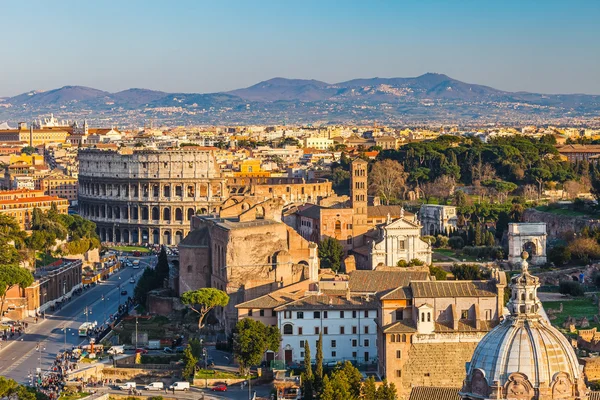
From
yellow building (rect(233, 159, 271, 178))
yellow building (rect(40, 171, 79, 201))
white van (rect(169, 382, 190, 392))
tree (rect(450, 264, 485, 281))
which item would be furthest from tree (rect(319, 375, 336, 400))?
yellow building (rect(40, 171, 79, 201))

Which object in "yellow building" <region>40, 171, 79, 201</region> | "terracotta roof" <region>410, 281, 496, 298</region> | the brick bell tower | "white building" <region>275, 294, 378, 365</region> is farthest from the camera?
"yellow building" <region>40, 171, 79, 201</region>

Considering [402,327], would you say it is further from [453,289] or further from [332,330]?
[332,330]

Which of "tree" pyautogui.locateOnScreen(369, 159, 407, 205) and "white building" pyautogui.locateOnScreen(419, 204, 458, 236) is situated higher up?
"tree" pyautogui.locateOnScreen(369, 159, 407, 205)

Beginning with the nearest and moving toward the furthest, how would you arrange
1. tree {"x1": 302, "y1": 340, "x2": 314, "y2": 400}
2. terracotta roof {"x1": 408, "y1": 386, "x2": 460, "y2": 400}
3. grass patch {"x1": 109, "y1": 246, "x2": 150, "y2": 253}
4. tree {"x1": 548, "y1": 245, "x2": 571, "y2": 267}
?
terracotta roof {"x1": 408, "y1": 386, "x2": 460, "y2": 400} → tree {"x1": 302, "y1": 340, "x2": 314, "y2": 400} → tree {"x1": 548, "y1": 245, "x2": 571, "y2": 267} → grass patch {"x1": 109, "y1": 246, "x2": 150, "y2": 253}

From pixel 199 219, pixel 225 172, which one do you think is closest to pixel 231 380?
pixel 199 219

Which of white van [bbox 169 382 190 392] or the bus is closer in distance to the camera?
white van [bbox 169 382 190 392]

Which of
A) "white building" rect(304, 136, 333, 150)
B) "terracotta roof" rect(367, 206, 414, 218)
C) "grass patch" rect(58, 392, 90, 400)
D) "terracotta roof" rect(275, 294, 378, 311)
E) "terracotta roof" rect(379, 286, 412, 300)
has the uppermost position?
"terracotta roof" rect(379, 286, 412, 300)

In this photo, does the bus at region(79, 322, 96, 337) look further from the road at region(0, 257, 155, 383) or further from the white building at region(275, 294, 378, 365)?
the white building at region(275, 294, 378, 365)
